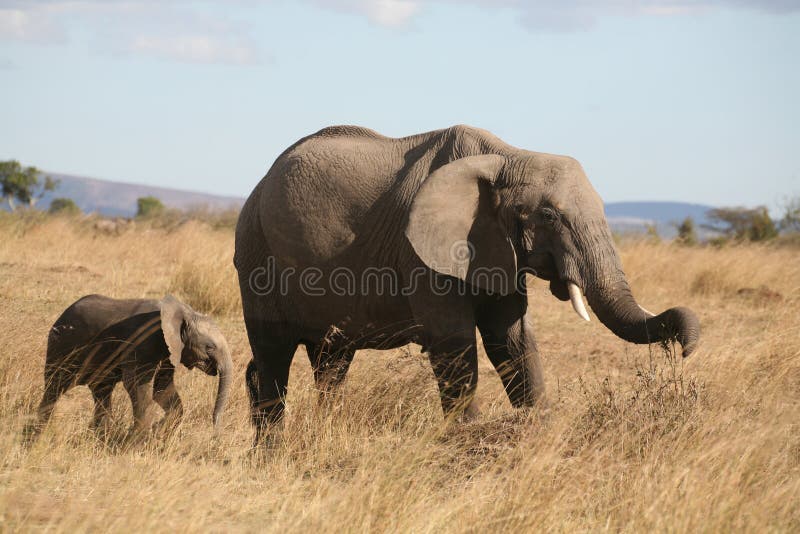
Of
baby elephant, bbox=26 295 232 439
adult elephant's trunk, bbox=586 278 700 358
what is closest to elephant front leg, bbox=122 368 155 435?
baby elephant, bbox=26 295 232 439

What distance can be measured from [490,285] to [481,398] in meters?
1.38

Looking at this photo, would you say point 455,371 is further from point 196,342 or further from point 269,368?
point 196,342

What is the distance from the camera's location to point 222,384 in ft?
22.5

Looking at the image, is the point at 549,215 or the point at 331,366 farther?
the point at 331,366

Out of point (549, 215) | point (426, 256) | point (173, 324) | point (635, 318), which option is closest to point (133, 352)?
point (173, 324)

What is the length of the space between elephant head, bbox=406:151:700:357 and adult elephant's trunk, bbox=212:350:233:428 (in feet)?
6.09

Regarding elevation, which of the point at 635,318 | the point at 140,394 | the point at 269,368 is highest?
the point at 635,318

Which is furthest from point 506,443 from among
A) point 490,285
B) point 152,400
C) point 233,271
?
point 233,271

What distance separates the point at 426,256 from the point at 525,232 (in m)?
0.53

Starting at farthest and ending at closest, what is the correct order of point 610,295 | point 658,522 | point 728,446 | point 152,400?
point 152,400
point 610,295
point 728,446
point 658,522

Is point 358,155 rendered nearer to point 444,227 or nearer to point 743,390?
point 444,227

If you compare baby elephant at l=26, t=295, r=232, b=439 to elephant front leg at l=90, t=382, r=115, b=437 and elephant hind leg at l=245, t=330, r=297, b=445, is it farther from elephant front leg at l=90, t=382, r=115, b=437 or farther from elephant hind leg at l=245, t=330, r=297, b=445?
elephant hind leg at l=245, t=330, r=297, b=445

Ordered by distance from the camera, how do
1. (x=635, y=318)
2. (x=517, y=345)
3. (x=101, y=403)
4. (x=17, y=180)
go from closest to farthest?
1. (x=635, y=318)
2. (x=517, y=345)
3. (x=101, y=403)
4. (x=17, y=180)

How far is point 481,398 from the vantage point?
6.78 metres
